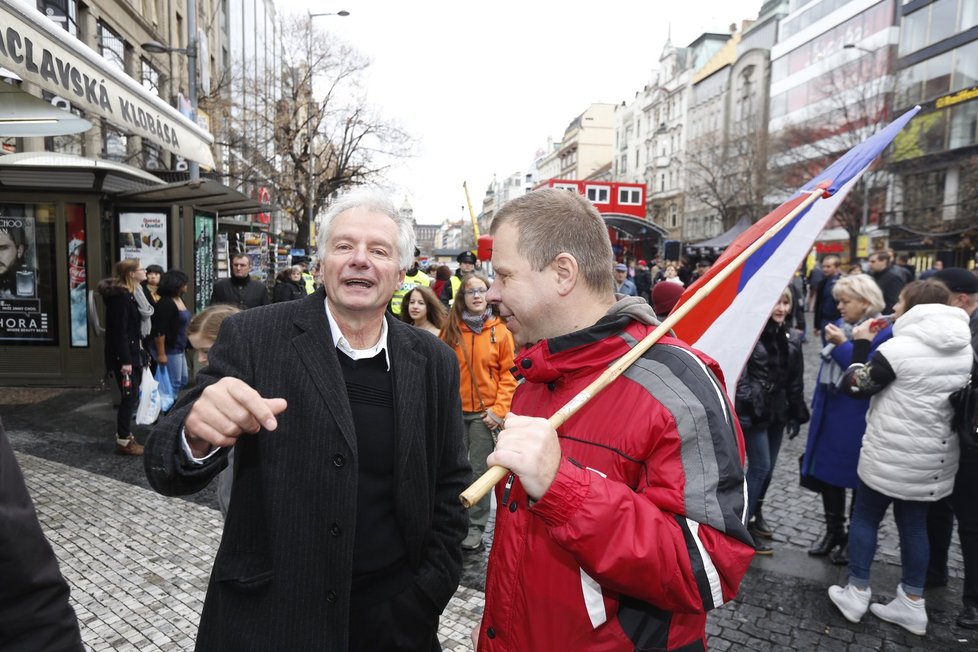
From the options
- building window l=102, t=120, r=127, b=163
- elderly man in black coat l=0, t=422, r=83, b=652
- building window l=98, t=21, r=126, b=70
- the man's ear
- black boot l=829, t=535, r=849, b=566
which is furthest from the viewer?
building window l=102, t=120, r=127, b=163

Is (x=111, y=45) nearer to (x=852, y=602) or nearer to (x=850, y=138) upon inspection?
(x=852, y=602)

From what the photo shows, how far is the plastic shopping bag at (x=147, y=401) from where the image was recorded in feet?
20.8

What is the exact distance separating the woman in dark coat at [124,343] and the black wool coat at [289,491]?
17.0 ft

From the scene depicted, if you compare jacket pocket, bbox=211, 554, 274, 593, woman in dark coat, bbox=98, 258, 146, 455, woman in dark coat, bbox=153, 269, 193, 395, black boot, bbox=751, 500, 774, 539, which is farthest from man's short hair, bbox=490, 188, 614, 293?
woman in dark coat, bbox=153, 269, 193, 395

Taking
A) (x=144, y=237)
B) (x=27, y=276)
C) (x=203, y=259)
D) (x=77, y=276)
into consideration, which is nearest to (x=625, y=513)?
(x=77, y=276)

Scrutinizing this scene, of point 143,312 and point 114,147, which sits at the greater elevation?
point 114,147

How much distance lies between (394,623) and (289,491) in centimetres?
57

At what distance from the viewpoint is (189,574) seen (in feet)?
13.5

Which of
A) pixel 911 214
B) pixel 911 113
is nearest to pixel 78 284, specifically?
pixel 911 113

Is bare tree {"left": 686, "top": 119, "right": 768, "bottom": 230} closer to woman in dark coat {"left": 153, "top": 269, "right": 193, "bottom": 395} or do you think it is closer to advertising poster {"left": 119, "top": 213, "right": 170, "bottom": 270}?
advertising poster {"left": 119, "top": 213, "right": 170, "bottom": 270}

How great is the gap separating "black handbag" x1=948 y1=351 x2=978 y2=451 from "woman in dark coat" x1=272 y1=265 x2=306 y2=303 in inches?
301

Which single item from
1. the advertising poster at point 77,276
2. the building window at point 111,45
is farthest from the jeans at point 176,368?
the building window at point 111,45

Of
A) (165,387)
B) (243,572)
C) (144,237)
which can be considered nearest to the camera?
(243,572)

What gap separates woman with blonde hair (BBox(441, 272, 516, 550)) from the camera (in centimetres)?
494
